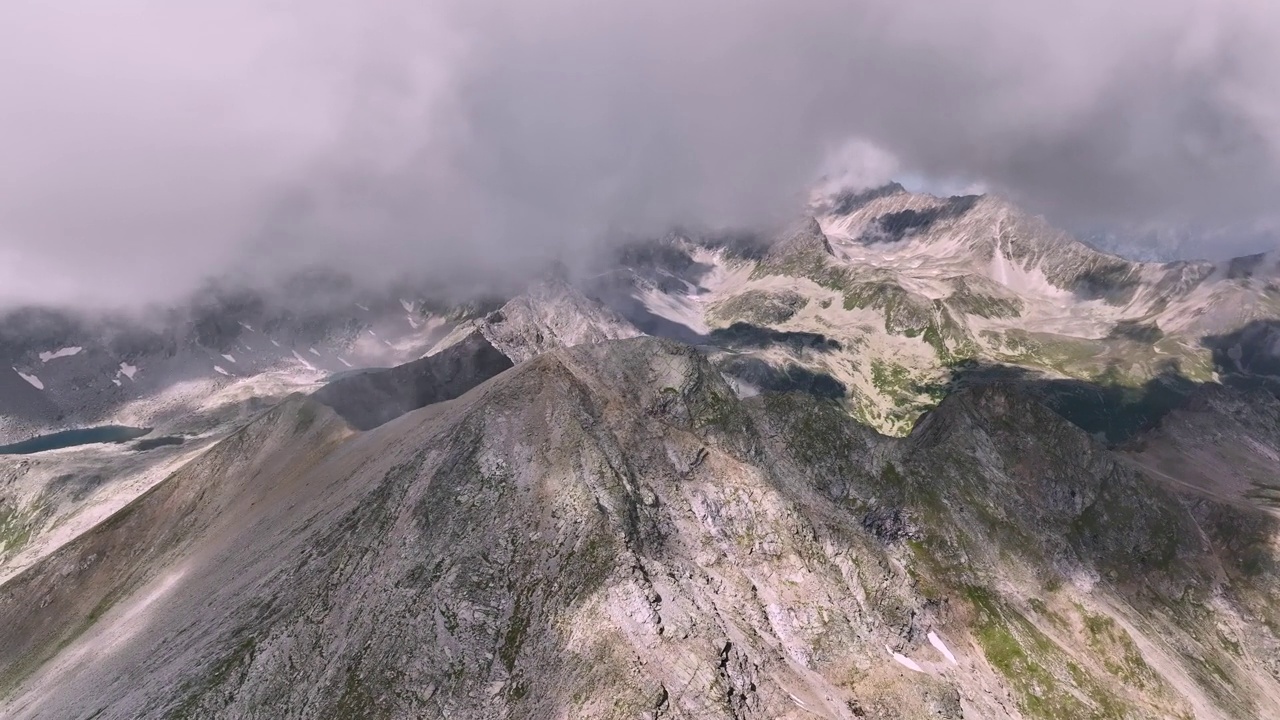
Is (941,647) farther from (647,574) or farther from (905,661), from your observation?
(647,574)

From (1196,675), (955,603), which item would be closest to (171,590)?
(955,603)

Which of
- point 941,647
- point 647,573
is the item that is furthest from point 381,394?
point 941,647

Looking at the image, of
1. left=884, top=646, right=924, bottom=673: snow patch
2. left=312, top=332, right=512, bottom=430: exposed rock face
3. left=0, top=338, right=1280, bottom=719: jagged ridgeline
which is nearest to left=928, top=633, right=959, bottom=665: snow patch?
left=0, top=338, right=1280, bottom=719: jagged ridgeline

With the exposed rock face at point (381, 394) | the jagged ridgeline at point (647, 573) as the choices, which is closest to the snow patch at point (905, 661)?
the jagged ridgeline at point (647, 573)

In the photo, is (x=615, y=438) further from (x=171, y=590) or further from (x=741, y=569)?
(x=171, y=590)

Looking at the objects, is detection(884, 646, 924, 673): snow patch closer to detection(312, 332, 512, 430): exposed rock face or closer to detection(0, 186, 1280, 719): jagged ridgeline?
detection(0, 186, 1280, 719): jagged ridgeline

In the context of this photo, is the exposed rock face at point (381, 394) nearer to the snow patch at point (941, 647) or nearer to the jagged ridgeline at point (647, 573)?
the jagged ridgeline at point (647, 573)
